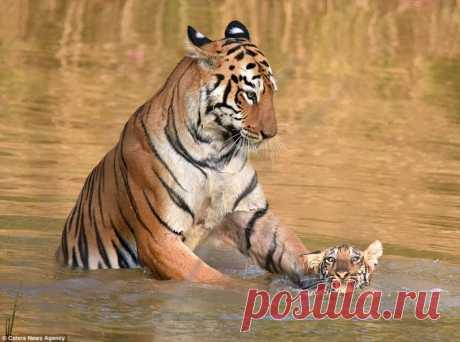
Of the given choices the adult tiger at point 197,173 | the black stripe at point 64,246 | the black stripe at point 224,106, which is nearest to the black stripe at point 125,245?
the adult tiger at point 197,173

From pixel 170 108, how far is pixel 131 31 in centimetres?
1133

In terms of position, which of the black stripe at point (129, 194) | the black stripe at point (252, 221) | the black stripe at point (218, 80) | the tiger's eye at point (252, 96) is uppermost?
the black stripe at point (218, 80)

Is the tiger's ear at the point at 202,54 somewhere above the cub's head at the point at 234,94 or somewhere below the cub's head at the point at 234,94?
above

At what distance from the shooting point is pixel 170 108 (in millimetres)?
9250

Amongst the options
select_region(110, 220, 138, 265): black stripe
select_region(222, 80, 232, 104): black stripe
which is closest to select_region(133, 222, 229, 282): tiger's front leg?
select_region(110, 220, 138, 265): black stripe

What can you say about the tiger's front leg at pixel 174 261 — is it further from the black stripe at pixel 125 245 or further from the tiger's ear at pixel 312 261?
the tiger's ear at pixel 312 261

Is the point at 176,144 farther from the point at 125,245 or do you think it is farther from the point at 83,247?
the point at 83,247

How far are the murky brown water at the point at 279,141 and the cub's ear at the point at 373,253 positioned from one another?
379 mm

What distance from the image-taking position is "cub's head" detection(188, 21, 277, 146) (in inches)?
352

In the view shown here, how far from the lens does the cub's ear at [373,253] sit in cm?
889

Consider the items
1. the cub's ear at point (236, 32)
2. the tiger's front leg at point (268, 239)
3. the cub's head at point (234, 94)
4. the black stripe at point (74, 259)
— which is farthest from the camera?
the black stripe at point (74, 259)

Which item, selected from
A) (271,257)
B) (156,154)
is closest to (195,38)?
(156,154)

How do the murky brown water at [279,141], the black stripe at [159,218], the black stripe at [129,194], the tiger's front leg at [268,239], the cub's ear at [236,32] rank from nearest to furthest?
the murky brown water at [279,141] < the black stripe at [159,218] < the black stripe at [129,194] < the tiger's front leg at [268,239] < the cub's ear at [236,32]

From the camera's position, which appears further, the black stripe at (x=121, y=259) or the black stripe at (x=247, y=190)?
the black stripe at (x=121, y=259)
